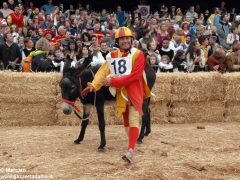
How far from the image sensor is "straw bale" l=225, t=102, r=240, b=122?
1234 cm

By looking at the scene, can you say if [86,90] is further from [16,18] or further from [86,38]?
[16,18]

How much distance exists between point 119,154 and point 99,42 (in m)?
6.68

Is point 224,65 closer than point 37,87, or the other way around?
point 37,87

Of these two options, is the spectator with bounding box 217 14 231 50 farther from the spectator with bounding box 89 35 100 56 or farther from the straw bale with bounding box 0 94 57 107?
the straw bale with bounding box 0 94 57 107

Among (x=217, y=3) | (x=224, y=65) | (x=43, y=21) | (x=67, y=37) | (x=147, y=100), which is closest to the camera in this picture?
(x=147, y=100)

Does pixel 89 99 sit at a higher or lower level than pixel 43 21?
lower

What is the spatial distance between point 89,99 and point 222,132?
3.32 meters

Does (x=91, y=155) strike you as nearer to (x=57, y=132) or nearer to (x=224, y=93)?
(x=57, y=132)

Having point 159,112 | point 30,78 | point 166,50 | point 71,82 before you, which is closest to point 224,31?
point 166,50

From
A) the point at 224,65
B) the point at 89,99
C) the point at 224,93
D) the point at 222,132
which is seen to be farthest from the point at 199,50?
the point at 89,99

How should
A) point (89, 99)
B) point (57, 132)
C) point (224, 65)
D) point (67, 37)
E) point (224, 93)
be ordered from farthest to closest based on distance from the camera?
point (67, 37) < point (224, 65) < point (224, 93) < point (57, 132) < point (89, 99)

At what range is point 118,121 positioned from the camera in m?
11.8

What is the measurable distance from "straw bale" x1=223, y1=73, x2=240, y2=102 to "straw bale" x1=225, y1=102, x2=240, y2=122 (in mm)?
164

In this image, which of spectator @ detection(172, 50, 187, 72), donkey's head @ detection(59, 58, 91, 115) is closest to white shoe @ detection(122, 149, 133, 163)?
donkey's head @ detection(59, 58, 91, 115)
